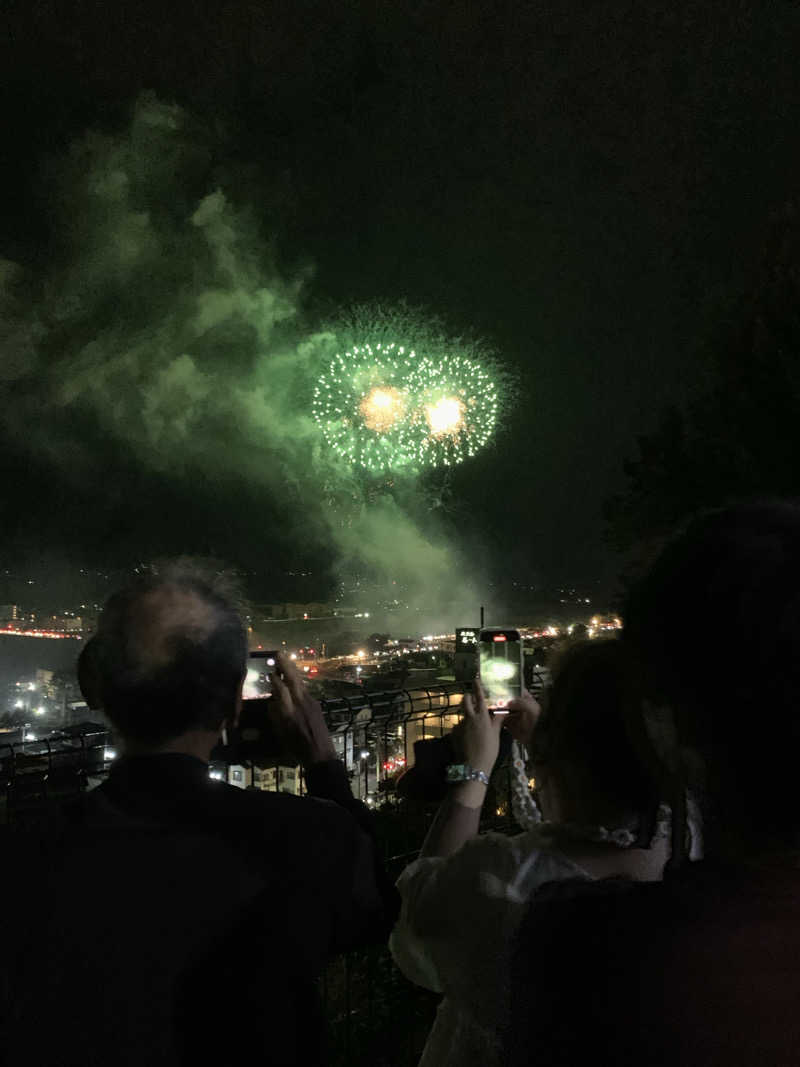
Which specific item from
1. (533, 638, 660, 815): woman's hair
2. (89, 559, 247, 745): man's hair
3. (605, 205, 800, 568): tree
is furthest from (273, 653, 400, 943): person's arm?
(605, 205, 800, 568): tree

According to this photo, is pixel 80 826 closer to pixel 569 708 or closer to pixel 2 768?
pixel 569 708

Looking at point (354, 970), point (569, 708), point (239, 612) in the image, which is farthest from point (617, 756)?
point (354, 970)

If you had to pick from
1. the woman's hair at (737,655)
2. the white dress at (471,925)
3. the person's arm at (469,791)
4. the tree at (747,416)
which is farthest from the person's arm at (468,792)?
the tree at (747,416)

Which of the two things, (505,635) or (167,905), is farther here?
(505,635)

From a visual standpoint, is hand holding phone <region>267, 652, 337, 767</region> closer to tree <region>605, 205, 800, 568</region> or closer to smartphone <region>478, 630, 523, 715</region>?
smartphone <region>478, 630, 523, 715</region>

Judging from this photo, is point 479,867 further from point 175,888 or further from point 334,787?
point 175,888

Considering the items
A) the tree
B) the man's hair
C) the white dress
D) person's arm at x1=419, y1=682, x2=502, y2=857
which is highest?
the tree

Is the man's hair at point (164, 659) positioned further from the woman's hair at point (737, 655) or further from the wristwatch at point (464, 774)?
the woman's hair at point (737, 655)
